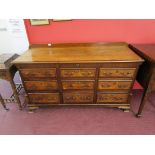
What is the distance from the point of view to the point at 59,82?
1.58m

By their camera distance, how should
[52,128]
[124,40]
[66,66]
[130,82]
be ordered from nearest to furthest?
[66,66] → [130,82] → [52,128] → [124,40]

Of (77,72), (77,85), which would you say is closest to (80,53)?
(77,72)

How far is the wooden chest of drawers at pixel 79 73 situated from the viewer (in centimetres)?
143

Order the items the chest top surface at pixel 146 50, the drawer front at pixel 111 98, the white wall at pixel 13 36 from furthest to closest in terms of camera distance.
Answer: the white wall at pixel 13 36 < the drawer front at pixel 111 98 < the chest top surface at pixel 146 50

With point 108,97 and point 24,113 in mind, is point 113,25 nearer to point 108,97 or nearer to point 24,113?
point 108,97

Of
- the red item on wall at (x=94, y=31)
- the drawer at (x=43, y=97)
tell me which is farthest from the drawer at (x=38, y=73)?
the red item on wall at (x=94, y=31)

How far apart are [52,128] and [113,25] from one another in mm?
1508

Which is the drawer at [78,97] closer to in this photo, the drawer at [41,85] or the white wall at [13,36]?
the drawer at [41,85]

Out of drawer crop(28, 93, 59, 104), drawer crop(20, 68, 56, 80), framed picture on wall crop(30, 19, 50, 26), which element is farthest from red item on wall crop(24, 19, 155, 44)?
drawer crop(28, 93, 59, 104)

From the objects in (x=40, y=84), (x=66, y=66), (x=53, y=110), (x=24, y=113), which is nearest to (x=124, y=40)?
(x=66, y=66)

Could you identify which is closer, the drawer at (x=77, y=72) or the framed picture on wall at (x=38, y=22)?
the drawer at (x=77, y=72)

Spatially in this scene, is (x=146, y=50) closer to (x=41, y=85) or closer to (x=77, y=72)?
(x=77, y=72)

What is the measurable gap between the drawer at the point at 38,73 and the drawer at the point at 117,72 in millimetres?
543

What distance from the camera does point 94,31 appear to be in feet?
5.85
